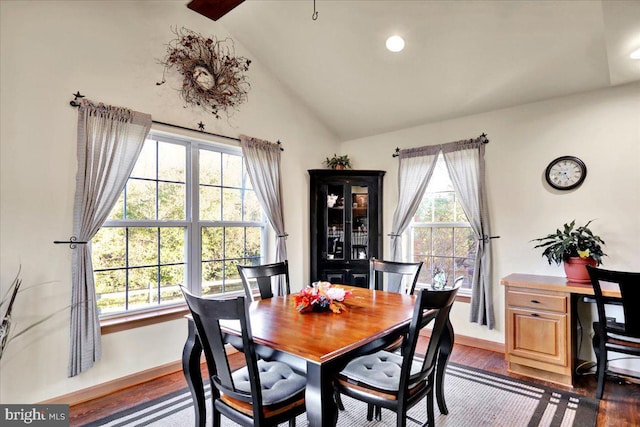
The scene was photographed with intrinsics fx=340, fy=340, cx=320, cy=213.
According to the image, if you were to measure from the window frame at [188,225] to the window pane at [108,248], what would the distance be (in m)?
0.07

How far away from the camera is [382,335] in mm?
1760

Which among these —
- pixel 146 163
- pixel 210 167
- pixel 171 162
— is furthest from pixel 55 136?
pixel 210 167

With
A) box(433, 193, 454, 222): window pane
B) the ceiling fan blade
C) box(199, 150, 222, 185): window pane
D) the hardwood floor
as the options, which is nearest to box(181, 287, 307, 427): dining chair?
the hardwood floor

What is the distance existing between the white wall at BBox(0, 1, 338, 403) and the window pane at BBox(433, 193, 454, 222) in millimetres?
3088

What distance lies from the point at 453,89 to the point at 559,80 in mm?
920

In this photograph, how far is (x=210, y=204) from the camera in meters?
3.55

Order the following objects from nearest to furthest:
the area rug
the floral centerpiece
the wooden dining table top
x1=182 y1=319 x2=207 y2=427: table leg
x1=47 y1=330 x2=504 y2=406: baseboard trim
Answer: the wooden dining table top → x1=182 y1=319 x2=207 y2=427: table leg → the floral centerpiece → the area rug → x1=47 y1=330 x2=504 y2=406: baseboard trim

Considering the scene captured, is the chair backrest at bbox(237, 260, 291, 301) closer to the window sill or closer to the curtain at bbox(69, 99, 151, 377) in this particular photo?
the window sill

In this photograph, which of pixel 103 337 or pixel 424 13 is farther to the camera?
pixel 424 13

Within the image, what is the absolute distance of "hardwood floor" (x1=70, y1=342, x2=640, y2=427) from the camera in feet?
7.72

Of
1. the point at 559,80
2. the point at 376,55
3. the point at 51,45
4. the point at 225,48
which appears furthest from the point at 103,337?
the point at 559,80

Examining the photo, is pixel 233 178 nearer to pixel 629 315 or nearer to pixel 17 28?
pixel 17 28

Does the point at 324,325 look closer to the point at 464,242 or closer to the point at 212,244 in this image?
the point at 212,244

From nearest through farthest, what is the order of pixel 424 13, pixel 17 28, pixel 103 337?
pixel 17 28
pixel 103 337
pixel 424 13
